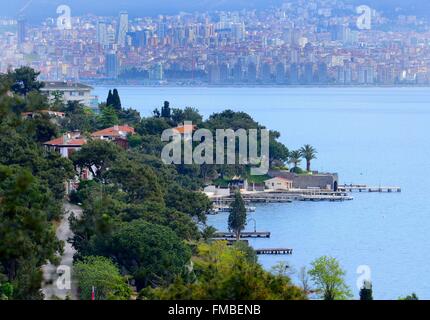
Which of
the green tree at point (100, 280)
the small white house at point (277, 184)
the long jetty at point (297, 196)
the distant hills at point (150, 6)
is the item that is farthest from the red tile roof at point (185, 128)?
the distant hills at point (150, 6)

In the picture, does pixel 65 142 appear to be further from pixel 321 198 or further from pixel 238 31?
pixel 238 31

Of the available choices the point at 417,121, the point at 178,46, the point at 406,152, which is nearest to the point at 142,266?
the point at 406,152

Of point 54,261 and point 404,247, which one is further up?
point 54,261

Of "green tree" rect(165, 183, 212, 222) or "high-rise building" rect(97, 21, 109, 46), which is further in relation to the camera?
"high-rise building" rect(97, 21, 109, 46)

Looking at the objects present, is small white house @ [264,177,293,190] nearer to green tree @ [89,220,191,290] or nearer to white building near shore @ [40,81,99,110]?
white building near shore @ [40,81,99,110]

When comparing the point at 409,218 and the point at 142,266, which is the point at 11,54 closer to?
the point at 409,218

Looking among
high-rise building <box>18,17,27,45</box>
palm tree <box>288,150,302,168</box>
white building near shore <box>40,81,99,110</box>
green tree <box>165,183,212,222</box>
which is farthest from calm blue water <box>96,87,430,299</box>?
high-rise building <box>18,17,27,45</box>

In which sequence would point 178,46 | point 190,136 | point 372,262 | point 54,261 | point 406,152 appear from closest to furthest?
1. point 54,261
2. point 372,262
3. point 190,136
4. point 406,152
5. point 178,46
